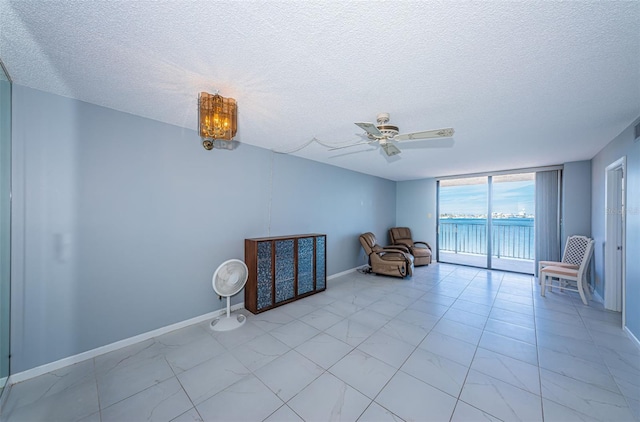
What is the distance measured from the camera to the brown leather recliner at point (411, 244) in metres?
5.72

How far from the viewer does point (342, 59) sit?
1.51 m

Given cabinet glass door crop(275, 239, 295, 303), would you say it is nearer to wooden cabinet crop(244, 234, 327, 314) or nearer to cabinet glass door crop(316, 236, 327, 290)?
wooden cabinet crop(244, 234, 327, 314)

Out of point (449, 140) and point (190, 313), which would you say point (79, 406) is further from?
point (449, 140)

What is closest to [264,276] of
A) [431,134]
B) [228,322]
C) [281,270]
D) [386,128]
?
[281,270]

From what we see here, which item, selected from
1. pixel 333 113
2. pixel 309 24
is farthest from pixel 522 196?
pixel 309 24

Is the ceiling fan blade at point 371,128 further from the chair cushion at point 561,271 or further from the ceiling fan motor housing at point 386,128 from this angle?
the chair cushion at point 561,271

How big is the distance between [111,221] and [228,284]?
4.54 feet

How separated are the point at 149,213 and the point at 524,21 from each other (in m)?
3.46

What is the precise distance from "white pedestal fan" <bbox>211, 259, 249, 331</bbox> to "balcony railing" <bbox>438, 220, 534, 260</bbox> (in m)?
5.60

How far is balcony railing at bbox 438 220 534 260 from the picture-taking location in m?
6.05

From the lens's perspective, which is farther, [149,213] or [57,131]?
[149,213]

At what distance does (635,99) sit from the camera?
6.61 ft

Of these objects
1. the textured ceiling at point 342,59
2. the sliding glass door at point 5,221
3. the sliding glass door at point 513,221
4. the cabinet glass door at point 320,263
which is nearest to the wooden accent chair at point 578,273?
the sliding glass door at point 513,221

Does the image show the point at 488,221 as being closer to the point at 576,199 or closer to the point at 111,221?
the point at 576,199
